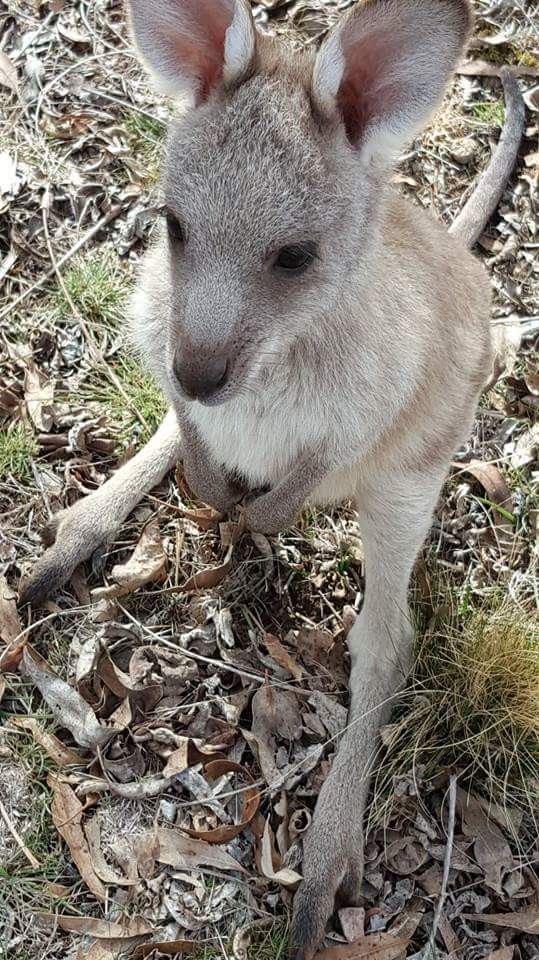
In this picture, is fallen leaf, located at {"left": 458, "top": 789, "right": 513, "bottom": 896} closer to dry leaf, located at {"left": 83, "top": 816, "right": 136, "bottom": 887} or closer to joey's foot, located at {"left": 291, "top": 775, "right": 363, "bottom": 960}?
joey's foot, located at {"left": 291, "top": 775, "right": 363, "bottom": 960}

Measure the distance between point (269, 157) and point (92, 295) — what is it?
2.03 metres

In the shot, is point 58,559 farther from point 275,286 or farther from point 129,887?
point 275,286

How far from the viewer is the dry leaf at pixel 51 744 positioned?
3348mm

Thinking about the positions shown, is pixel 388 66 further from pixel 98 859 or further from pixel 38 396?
pixel 98 859

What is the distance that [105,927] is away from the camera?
10.1 feet

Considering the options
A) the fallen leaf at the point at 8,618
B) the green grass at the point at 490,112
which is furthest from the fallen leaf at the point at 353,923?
the green grass at the point at 490,112

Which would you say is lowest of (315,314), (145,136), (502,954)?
(502,954)

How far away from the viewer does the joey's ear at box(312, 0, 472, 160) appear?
2.33 meters

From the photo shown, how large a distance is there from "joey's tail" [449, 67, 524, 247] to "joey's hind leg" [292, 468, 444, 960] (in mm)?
1250

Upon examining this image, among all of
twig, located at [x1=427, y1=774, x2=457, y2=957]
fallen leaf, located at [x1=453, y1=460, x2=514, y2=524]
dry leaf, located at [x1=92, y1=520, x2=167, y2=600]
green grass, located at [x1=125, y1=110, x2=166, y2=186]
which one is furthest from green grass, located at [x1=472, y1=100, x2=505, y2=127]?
twig, located at [x1=427, y1=774, x2=457, y2=957]

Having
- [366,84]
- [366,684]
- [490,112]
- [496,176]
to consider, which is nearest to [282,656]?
[366,684]

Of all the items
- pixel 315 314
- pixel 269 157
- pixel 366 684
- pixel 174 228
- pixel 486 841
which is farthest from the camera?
pixel 366 684

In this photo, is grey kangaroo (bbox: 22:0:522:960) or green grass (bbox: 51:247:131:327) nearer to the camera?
grey kangaroo (bbox: 22:0:522:960)

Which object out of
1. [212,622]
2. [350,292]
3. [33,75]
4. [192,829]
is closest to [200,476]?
[212,622]
